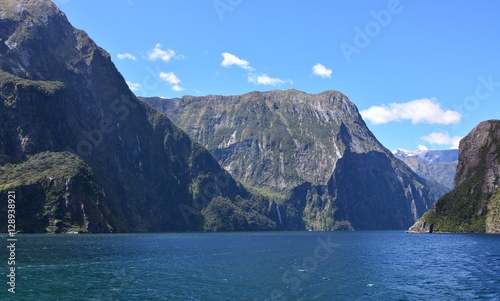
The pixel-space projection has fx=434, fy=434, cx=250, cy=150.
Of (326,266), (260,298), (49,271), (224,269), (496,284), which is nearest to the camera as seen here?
(260,298)

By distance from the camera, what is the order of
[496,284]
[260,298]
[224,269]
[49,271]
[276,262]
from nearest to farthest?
[260,298]
[496,284]
[49,271]
[224,269]
[276,262]

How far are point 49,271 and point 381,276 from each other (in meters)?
72.0

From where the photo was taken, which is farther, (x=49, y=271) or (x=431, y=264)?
(x=431, y=264)

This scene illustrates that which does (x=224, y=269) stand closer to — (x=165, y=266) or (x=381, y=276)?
(x=165, y=266)

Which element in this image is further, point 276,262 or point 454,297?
point 276,262

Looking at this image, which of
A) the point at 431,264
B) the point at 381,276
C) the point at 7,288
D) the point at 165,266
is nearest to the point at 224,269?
the point at 165,266

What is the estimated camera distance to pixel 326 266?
Result: 111875mm

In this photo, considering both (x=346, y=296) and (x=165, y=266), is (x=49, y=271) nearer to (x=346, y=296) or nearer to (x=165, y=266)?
(x=165, y=266)

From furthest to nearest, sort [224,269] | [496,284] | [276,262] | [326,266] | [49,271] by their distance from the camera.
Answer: [276,262] < [326,266] < [224,269] < [49,271] < [496,284]

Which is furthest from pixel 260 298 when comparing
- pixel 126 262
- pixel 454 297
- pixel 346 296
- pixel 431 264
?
pixel 431 264

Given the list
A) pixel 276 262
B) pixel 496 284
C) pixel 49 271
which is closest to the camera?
pixel 496 284

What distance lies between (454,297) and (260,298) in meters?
31.7

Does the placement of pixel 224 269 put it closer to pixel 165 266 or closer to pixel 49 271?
pixel 165 266

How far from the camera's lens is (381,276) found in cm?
9488
